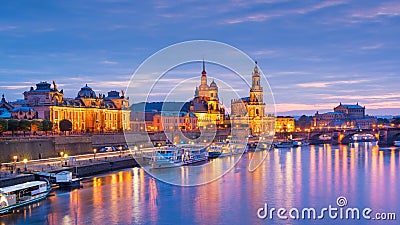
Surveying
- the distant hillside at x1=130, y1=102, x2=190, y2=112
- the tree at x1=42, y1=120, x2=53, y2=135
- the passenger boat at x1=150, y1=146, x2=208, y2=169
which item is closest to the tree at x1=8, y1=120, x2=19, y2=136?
the tree at x1=42, y1=120, x2=53, y2=135

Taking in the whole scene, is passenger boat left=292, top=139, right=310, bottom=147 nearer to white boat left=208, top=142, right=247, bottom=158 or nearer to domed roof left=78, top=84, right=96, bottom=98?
white boat left=208, top=142, right=247, bottom=158

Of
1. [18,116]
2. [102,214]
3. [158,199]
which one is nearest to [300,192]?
[158,199]

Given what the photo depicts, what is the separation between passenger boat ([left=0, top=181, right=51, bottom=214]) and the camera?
18453 mm

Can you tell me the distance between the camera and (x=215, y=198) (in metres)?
21.9

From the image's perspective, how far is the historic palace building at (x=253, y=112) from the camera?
8306cm

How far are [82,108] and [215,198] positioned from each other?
3269cm

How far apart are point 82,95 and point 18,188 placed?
37007 mm

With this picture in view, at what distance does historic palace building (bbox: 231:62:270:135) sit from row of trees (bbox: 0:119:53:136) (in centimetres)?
4629

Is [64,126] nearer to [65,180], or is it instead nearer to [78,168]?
[78,168]

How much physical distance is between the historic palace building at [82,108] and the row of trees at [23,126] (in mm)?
5771

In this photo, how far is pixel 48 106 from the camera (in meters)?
46.2

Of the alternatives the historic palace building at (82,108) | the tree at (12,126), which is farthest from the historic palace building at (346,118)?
the tree at (12,126)

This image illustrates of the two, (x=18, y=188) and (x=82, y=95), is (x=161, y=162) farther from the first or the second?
(x=82, y=95)

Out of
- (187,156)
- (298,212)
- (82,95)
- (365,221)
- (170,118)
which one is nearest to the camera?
(365,221)
